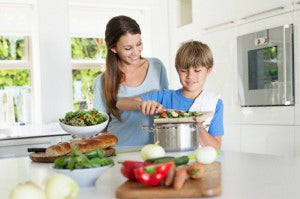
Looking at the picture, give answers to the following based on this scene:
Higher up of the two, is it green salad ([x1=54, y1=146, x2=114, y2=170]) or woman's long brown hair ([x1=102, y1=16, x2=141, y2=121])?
woman's long brown hair ([x1=102, y1=16, x2=141, y2=121])

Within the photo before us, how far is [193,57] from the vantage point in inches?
62.7

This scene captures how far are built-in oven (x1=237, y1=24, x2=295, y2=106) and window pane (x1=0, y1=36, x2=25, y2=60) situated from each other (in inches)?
79.6

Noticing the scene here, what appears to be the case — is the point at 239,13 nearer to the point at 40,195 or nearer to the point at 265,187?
the point at 265,187

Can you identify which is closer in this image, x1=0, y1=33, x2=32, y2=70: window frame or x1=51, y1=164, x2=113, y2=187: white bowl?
x1=51, y1=164, x2=113, y2=187: white bowl

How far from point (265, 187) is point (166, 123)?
0.48 meters

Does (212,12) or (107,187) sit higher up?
(212,12)

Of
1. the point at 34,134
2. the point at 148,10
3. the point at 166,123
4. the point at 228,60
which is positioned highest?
the point at 148,10

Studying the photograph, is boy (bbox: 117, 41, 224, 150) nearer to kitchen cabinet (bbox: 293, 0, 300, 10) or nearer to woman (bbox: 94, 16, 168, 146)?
woman (bbox: 94, 16, 168, 146)

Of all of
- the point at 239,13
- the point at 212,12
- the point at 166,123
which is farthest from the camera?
the point at 212,12

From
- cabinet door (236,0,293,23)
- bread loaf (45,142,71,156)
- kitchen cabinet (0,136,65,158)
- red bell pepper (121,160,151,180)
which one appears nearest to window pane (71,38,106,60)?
kitchen cabinet (0,136,65,158)

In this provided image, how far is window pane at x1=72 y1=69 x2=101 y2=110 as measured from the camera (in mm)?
3793

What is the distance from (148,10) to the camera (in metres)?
3.91

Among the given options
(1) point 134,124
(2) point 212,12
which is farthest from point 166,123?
(2) point 212,12

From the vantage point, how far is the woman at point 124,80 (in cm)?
171
